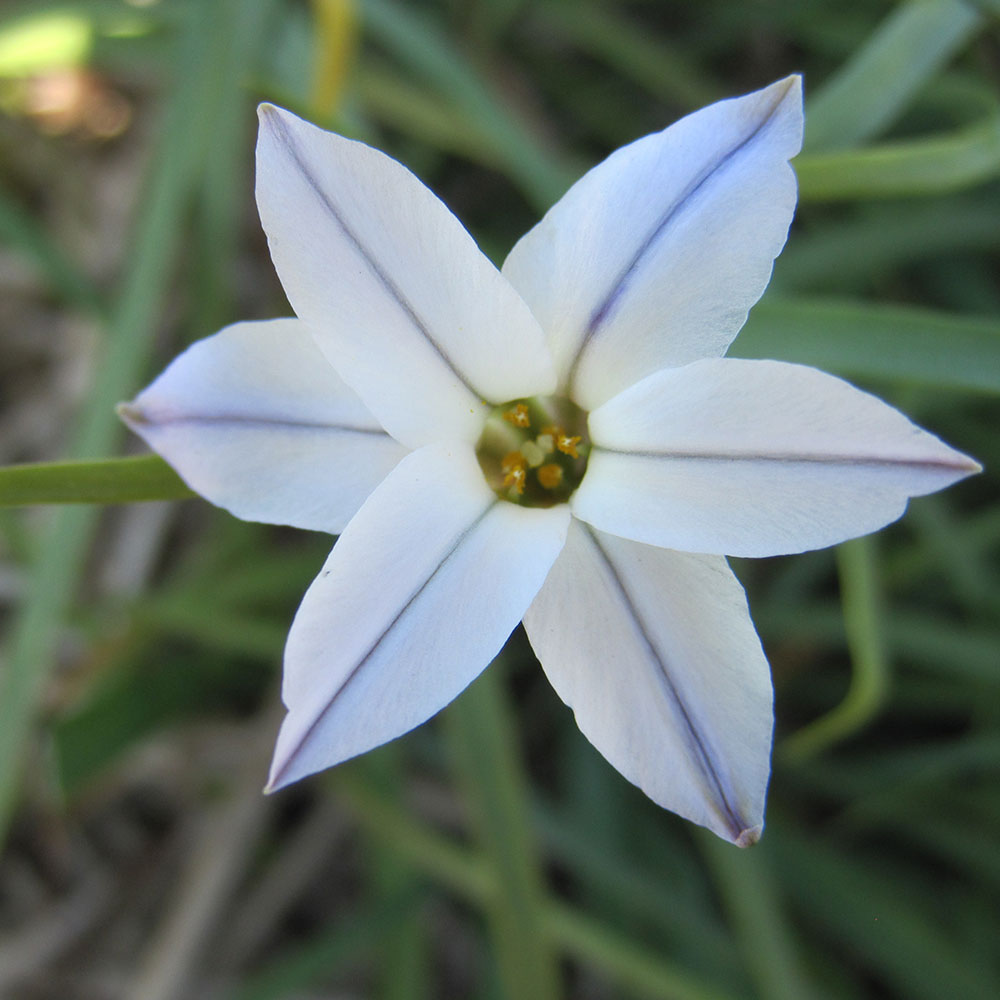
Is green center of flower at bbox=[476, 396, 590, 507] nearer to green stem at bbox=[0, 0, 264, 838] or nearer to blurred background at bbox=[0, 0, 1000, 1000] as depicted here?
blurred background at bbox=[0, 0, 1000, 1000]

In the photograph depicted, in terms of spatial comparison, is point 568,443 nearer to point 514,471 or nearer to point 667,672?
point 514,471

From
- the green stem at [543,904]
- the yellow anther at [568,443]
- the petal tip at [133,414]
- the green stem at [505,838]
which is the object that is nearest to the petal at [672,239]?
→ the yellow anther at [568,443]

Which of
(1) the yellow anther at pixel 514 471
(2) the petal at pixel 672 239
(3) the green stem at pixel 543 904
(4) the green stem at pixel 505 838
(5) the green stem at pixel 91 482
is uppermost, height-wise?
(2) the petal at pixel 672 239

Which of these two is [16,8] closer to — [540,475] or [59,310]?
[59,310]

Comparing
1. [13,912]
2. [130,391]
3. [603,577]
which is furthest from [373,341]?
[13,912]

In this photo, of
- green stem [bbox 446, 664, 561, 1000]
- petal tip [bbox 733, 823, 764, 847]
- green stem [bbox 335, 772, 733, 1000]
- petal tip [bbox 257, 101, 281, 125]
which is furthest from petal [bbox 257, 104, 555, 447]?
green stem [bbox 335, 772, 733, 1000]

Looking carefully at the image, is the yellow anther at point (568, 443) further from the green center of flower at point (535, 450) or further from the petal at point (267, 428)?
the petal at point (267, 428)
